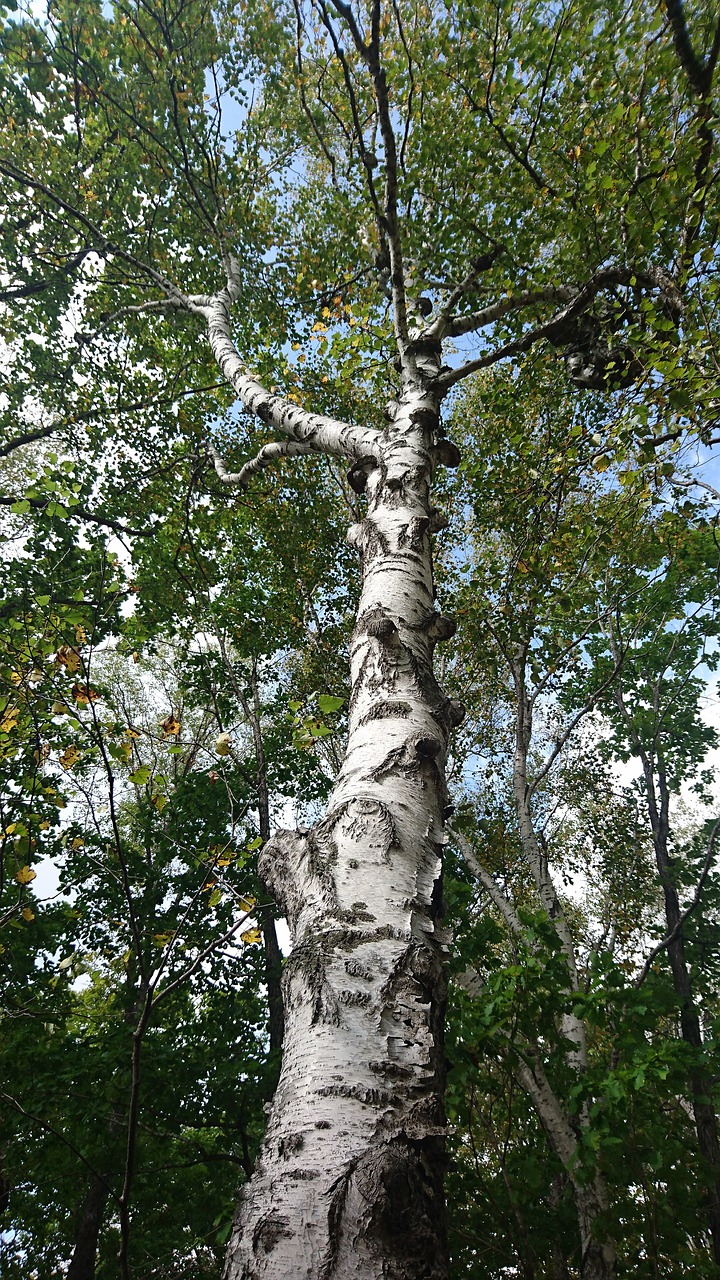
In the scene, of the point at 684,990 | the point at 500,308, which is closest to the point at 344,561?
the point at 500,308

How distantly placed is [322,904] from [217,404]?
8228mm

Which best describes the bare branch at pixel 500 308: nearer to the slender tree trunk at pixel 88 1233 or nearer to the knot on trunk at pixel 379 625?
the knot on trunk at pixel 379 625

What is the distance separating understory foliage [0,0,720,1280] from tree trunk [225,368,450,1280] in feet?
2.11

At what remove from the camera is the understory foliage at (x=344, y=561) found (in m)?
3.39

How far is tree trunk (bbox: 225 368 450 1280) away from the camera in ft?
2.62

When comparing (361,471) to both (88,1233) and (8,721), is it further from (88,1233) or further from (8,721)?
(88,1233)

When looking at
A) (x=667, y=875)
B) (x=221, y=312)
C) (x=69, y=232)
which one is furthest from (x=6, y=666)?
(x=667, y=875)

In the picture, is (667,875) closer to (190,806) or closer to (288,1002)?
(190,806)

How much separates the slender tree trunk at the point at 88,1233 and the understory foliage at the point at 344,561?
0.08 m

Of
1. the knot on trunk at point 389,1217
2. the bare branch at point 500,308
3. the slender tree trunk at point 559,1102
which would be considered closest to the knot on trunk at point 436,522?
the knot on trunk at point 389,1217

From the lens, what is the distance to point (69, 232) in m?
7.96

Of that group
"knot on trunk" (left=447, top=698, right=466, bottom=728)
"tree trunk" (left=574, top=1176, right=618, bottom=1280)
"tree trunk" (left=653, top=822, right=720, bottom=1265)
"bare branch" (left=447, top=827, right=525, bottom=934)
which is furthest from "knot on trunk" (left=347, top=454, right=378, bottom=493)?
"tree trunk" (left=653, top=822, right=720, bottom=1265)

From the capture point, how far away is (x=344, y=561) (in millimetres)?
9141

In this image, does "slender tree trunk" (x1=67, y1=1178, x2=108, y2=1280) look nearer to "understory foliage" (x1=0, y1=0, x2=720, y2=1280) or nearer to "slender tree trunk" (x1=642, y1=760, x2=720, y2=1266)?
"understory foliage" (x1=0, y1=0, x2=720, y2=1280)
